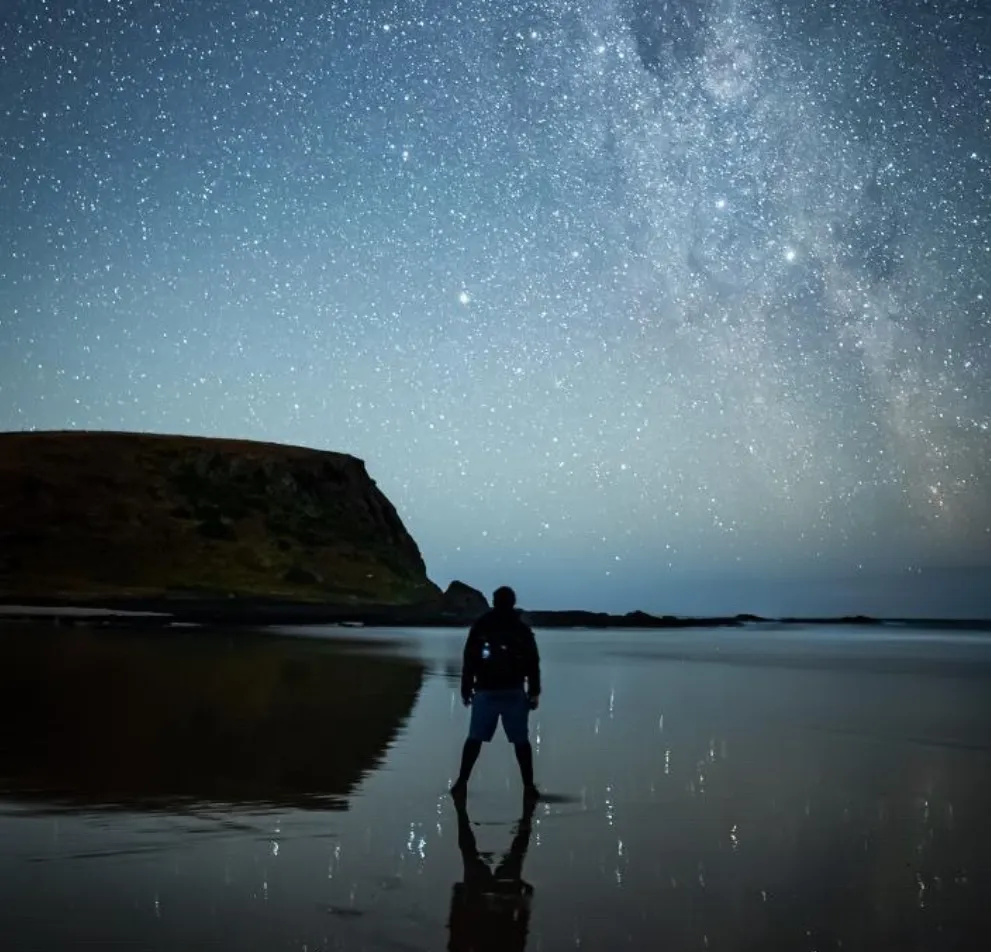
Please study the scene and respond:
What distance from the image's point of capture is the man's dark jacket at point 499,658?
11.1 m

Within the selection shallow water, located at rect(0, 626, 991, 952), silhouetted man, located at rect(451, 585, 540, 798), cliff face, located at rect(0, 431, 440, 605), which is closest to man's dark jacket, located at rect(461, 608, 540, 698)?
silhouetted man, located at rect(451, 585, 540, 798)

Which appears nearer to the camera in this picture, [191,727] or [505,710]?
[505,710]

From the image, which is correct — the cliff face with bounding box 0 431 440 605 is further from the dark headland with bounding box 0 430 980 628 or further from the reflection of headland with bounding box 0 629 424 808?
the reflection of headland with bounding box 0 629 424 808

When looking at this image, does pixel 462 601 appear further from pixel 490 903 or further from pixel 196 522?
A: pixel 490 903

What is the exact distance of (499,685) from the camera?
11.1 meters

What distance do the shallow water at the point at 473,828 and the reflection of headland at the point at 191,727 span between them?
7 cm

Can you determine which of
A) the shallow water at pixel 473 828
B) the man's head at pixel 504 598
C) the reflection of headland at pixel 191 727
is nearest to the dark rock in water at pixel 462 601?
the reflection of headland at pixel 191 727

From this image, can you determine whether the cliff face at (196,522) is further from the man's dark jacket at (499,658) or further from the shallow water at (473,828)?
the man's dark jacket at (499,658)

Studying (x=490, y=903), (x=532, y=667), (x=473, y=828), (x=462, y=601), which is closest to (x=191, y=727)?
(x=532, y=667)

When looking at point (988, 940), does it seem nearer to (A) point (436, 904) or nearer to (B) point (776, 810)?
(A) point (436, 904)

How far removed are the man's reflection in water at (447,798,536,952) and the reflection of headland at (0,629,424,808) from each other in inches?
105

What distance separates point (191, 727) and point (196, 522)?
12051 cm

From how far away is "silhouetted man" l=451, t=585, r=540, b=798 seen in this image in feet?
36.5

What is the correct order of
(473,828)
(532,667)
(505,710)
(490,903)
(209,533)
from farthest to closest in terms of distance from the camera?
(209,533) < (532,667) < (505,710) < (473,828) < (490,903)
